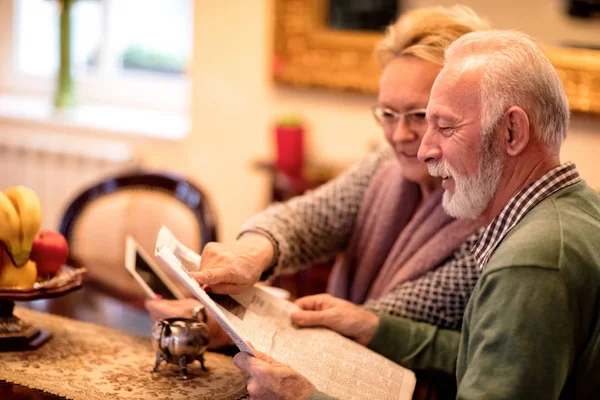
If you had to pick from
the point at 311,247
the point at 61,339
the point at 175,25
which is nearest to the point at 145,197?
the point at 311,247

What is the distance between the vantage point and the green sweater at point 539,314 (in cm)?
119

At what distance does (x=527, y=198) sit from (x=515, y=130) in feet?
0.35

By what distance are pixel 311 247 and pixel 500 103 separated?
0.87 meters

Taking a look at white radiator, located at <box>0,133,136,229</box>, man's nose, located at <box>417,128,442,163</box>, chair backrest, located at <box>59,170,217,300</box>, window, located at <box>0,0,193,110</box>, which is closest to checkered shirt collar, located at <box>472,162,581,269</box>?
man's nose, located at <box>417,128,442,163</box>

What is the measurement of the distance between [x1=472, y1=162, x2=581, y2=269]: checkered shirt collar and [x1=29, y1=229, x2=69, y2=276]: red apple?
2.80 ft

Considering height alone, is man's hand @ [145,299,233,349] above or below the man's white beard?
below

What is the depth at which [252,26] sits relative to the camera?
3738 mm

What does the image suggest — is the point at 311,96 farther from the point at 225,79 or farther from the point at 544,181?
the point at 544,181

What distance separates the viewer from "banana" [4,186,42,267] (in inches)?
65.5

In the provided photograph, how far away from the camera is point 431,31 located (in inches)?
73.0

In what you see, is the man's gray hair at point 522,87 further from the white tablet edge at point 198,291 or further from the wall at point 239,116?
the wall at point 239,116

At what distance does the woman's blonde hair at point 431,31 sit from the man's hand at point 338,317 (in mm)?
544

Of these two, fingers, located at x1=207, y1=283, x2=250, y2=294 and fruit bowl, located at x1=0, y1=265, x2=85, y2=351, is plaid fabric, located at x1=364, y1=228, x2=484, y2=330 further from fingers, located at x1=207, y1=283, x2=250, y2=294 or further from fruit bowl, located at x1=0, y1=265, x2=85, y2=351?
fruit bowl, located at x1=0, y1=265, x2=85, y2=351

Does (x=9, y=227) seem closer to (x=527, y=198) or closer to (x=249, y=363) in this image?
(x=249, y=363)
